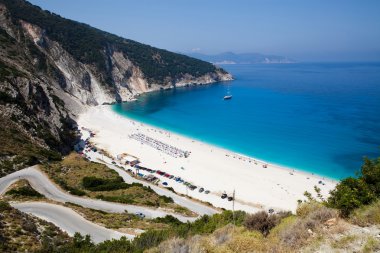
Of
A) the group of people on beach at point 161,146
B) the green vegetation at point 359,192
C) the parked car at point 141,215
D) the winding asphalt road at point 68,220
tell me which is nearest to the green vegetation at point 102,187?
the parked car at point 141,215

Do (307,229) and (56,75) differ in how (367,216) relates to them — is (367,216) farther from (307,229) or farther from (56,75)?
(56,75)

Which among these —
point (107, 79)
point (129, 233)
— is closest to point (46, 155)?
point (129, 233)

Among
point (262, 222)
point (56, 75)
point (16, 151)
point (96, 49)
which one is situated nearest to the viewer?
point (262, 222)

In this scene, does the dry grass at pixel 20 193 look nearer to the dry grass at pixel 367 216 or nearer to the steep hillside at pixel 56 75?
the steep hillside at pixel 56 75

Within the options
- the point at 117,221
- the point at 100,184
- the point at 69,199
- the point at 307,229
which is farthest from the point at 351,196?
the point at 100,184

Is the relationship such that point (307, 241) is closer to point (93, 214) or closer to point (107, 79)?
point (93, 214)
